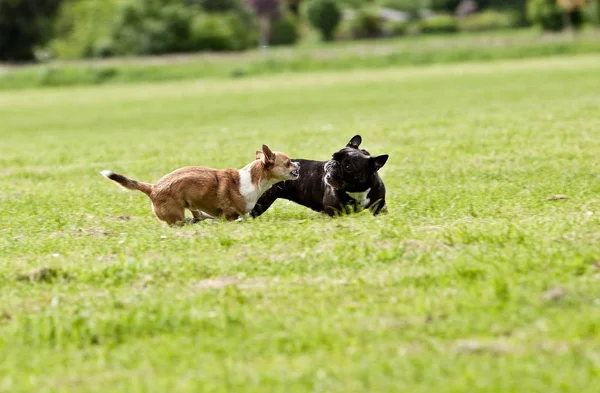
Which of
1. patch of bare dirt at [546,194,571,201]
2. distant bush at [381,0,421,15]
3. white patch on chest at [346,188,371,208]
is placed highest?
white patch on chest at [346,188,371,208]

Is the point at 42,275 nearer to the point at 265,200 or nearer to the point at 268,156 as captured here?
the point at 268,156

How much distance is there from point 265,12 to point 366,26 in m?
12.2

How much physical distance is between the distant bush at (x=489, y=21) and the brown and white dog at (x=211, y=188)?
119m

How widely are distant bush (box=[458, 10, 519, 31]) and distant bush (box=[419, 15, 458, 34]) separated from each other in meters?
2.70

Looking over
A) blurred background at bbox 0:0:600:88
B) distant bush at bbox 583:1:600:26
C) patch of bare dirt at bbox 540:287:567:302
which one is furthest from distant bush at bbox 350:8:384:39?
patch of bare dirt at bbox 540:287:567:302

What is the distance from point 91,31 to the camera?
11906cm

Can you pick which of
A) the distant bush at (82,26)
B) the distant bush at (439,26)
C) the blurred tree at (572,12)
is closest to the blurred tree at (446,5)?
the distant bush at (439,26)

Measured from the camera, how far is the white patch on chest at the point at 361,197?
12148mm

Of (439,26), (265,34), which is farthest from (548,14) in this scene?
(265,34)

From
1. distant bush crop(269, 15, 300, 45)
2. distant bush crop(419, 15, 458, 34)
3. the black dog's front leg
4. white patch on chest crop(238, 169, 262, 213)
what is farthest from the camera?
distant bush crop(269, 15, 300, 45)

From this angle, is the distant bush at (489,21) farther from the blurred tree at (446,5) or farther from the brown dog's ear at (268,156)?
the brown dog's ear at (268,156)

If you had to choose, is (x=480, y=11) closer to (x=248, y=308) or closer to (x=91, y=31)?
(x=91, y=31)

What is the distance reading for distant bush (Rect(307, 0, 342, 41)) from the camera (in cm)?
12850

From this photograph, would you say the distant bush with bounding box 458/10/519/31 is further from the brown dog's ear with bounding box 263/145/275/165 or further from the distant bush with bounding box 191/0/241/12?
the brown dog's ear with bounding box 263/145/275/165
